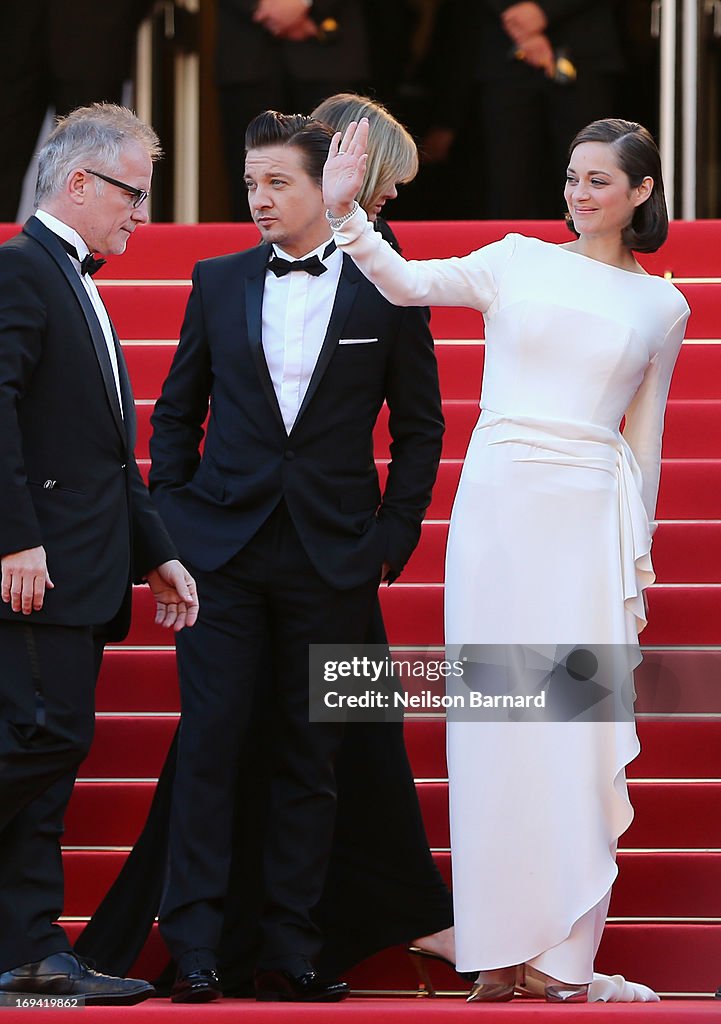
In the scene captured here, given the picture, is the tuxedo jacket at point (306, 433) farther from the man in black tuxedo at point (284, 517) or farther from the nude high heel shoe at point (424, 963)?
the nude high heel shoe at point (424, 963)

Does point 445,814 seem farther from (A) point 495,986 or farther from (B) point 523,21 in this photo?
(B) point 523,21

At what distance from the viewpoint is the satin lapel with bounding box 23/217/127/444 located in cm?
382

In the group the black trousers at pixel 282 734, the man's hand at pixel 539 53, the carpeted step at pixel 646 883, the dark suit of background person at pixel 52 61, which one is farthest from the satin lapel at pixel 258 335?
the dark suit of background person at pixel 52 61

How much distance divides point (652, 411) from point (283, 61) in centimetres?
360

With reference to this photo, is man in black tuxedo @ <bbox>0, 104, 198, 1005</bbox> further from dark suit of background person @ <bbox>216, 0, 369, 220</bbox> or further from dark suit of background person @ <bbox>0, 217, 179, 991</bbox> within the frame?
dark suit of background person @ <bbox>216, 0, 369, 220</bbox>

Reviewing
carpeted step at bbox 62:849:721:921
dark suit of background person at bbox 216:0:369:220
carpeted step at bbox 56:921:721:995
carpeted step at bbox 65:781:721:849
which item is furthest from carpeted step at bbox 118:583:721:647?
dark suit of background person at bbox 216:0:369:220

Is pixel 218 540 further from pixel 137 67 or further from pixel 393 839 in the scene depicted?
pixel 137 67

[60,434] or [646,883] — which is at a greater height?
[60,434]

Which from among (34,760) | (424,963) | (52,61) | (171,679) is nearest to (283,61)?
(52,61)

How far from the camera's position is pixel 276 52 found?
727 cm

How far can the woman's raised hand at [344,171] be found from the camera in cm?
381

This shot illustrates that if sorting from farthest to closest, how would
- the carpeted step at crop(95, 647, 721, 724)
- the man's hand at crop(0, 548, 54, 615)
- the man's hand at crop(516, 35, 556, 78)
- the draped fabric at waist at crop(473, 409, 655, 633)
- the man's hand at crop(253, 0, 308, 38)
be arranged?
1. the man's hand at crop(253, 0, 308, 38)
2. the man's hand at crop(516, 35, 556, 78)
3. the carpeted step at crop(95, 647, 721, 724)
4. the draped fabric at waist at crop(473, 409, 655, 633)
5. the man's hand at crop(0, 548, 54, 615)

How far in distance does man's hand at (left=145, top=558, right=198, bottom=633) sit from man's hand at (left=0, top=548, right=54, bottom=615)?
0.33 meters

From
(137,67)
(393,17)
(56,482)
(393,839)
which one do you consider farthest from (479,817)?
(393,17)
